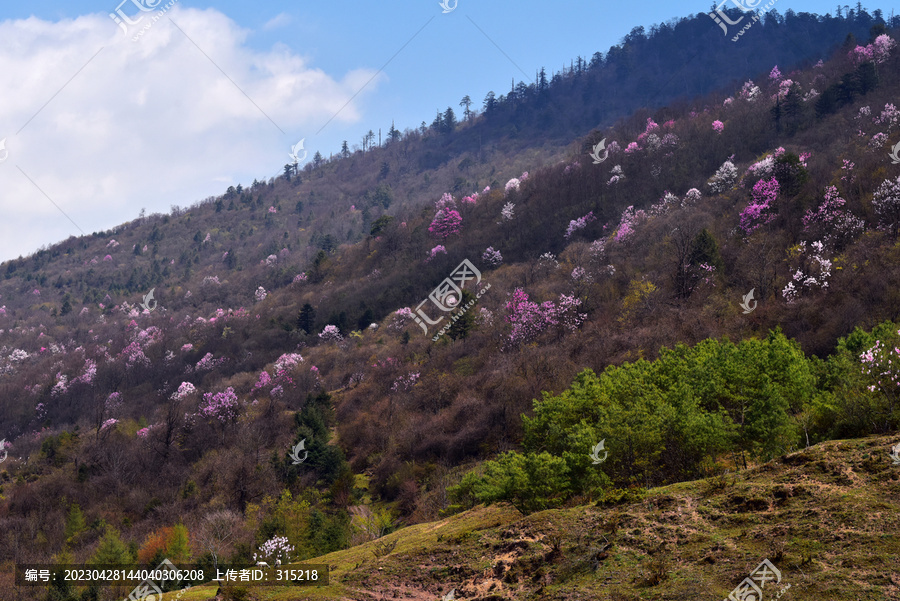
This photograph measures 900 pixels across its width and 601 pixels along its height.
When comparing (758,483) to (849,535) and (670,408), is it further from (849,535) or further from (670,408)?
(670,408)

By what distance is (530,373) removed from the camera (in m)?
40.2

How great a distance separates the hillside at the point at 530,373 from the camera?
1644 centimetres

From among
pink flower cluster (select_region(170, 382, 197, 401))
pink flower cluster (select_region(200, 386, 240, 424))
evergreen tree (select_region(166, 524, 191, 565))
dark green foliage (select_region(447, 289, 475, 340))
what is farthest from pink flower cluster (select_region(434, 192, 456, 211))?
evergreen tree (select_region(166, 524, 191, 565))

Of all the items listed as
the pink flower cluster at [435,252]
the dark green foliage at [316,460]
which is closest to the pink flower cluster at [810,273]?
the dark green foliage at [316,460]

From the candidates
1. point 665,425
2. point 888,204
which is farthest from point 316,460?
point 888,204

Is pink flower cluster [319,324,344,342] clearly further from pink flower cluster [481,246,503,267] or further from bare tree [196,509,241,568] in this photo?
bare tree [196,509,241,568]

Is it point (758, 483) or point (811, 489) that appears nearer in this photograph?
point (811, 489)

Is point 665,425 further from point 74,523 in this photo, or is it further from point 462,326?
point 74,523

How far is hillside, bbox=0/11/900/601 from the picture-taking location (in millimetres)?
16438

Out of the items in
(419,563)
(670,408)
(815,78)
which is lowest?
(419,563)

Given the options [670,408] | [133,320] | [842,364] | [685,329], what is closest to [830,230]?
[685,329]

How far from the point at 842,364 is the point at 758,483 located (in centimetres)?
1151

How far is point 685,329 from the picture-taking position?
121 ft

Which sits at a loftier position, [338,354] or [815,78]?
[815,78]
